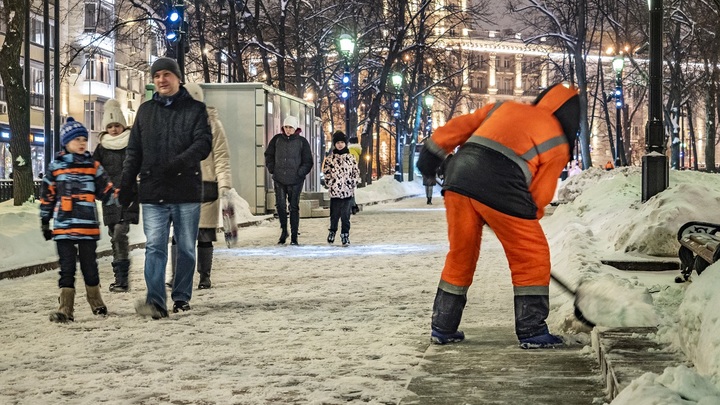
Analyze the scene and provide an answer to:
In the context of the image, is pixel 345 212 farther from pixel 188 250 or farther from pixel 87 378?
pixel 87 378

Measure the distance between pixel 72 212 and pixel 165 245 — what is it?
2.46ft

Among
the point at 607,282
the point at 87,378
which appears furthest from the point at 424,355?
the point at 87,378

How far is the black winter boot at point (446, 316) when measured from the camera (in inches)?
258

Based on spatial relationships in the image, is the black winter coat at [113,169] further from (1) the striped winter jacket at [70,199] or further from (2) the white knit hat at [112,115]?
(1) the striped winter jacket at [70,199]

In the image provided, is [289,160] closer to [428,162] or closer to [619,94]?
[428,162]

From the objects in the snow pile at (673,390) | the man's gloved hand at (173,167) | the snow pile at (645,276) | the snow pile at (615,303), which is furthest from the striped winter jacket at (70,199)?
the snow pile at (673,390)

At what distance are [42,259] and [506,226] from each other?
873 cm

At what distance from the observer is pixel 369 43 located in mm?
49812

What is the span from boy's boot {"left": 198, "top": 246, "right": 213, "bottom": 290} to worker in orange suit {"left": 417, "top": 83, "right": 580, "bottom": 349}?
4414mm

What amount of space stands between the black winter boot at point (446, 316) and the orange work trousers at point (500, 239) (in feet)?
0.34

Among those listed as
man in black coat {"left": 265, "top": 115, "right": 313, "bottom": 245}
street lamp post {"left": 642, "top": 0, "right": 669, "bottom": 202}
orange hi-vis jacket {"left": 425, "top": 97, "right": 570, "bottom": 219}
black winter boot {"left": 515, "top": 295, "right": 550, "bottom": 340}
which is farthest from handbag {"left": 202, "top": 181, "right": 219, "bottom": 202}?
man in black coat {"left": 265, "top": 115, "right": 313, "bottom": 245}

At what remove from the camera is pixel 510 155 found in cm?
636

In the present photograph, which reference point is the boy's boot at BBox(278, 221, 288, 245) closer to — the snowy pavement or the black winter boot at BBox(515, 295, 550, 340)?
the snowy pavement

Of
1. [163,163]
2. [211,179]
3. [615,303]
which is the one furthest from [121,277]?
[615,303]
